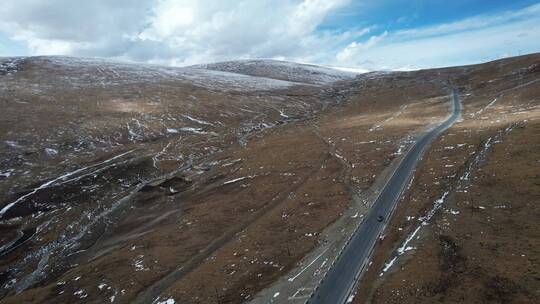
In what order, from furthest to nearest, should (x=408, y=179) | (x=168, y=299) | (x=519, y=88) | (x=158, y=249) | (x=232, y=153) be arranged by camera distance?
(x=519, y=88)
(x=232, y=153)
(x=408, y=179)
(x=158, y=249)
(x=168, y=299)

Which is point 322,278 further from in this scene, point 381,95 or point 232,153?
point 381,95

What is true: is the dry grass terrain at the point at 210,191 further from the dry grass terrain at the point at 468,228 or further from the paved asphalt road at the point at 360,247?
the paved asphalt road at the point at 360,247

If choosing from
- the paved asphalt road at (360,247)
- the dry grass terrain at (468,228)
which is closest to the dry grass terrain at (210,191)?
the dry grass terrain at (468,228)

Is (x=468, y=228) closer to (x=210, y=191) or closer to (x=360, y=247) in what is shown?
(x=360, y=247)

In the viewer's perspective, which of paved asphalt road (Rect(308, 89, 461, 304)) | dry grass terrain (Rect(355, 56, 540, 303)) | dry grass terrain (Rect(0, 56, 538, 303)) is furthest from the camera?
dry grass terrain (Rect(0, 56, 538, 303))

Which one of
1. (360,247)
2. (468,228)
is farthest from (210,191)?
(468,228)

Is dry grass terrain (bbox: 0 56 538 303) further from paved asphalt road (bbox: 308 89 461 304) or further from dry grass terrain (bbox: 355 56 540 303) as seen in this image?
paved asphalt road (bbox: 308 89 461 304)

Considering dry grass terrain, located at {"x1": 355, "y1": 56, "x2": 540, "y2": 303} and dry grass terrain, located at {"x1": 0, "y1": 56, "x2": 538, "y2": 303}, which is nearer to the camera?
dry grass terrain, located at {"x1": 355, "y1": 56, "x2": 540, "y2": 303}

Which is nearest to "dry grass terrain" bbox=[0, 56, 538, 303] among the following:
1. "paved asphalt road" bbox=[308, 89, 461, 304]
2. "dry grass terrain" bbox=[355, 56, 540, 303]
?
"dry grass terrain" bbox=[355, 56, 540, 303]

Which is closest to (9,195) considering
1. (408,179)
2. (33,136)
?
(33,136)

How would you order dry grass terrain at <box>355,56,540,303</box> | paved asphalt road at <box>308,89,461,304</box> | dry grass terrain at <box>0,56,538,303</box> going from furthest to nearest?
dry grass terrain at <box>0,56,538,303</box> < paved asphalt road at <box>308,89,461,304</box> < dry grass terrain at <box>355,56,540,303</box>
